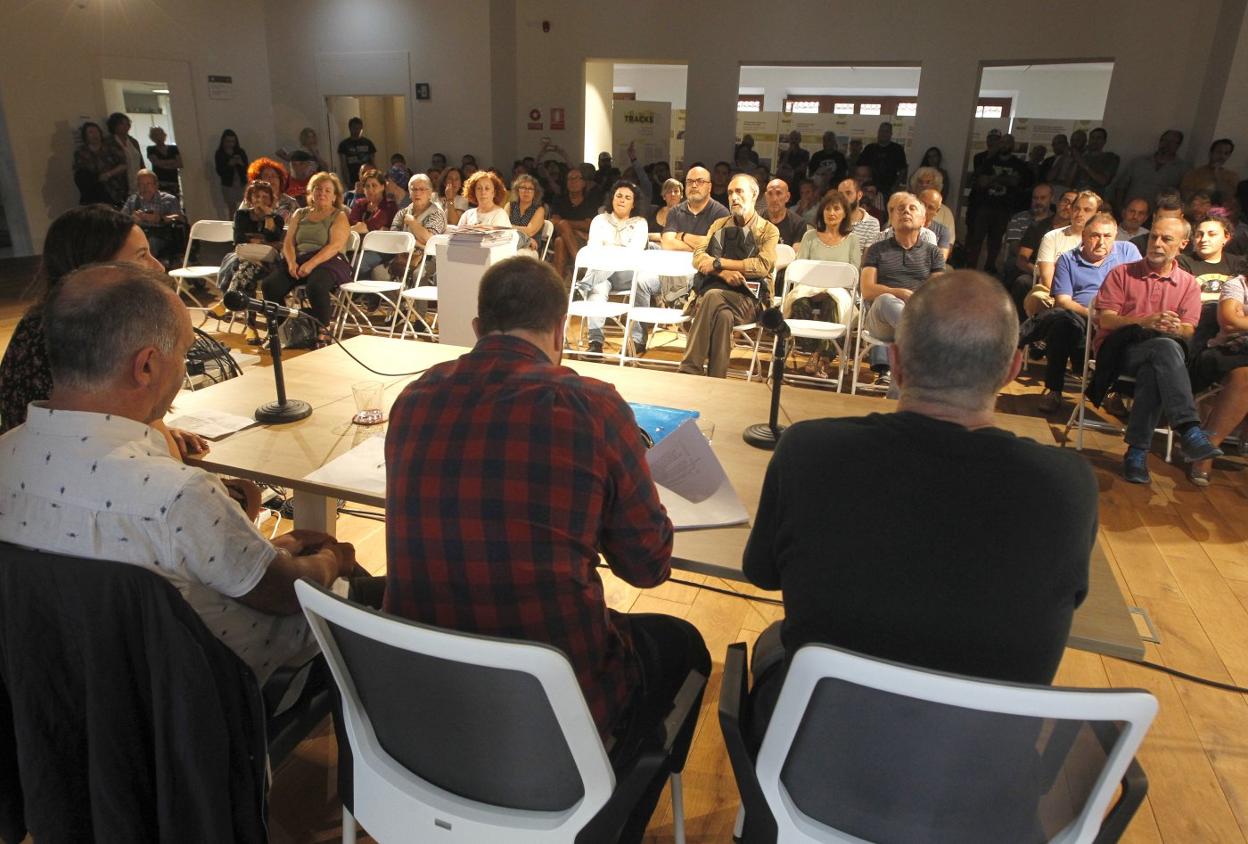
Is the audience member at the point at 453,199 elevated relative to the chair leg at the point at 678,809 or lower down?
elevated

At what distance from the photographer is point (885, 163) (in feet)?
30.4

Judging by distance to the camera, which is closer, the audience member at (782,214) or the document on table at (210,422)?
the document on table at (210,422)

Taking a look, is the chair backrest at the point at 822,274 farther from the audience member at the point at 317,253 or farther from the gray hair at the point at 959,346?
the gray hair at the point at 959,346

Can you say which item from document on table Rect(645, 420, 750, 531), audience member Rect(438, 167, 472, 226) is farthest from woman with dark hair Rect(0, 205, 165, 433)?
audience member Rect(438, 167, 472, 226)

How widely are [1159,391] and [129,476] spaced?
4.51 metres

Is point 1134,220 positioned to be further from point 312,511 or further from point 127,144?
point 127,144

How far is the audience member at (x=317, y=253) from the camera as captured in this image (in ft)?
19.5

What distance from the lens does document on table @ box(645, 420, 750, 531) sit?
1709 millimetres

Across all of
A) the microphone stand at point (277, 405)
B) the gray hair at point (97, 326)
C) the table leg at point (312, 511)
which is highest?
the gray hair at point (97, 326)

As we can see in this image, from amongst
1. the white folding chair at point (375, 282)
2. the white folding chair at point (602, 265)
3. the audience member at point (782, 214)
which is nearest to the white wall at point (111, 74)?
the white folding chair at point (375, 282)

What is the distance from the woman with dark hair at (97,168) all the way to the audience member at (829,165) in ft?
28.6

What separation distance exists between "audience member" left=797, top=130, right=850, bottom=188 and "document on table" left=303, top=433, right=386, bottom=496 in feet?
Result: 27.8

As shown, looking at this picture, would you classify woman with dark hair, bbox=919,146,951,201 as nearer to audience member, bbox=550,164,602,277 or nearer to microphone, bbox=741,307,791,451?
audience member, bbox=550,164,602,277

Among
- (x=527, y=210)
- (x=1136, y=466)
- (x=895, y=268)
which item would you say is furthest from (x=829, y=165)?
(x=1136, y=466)
